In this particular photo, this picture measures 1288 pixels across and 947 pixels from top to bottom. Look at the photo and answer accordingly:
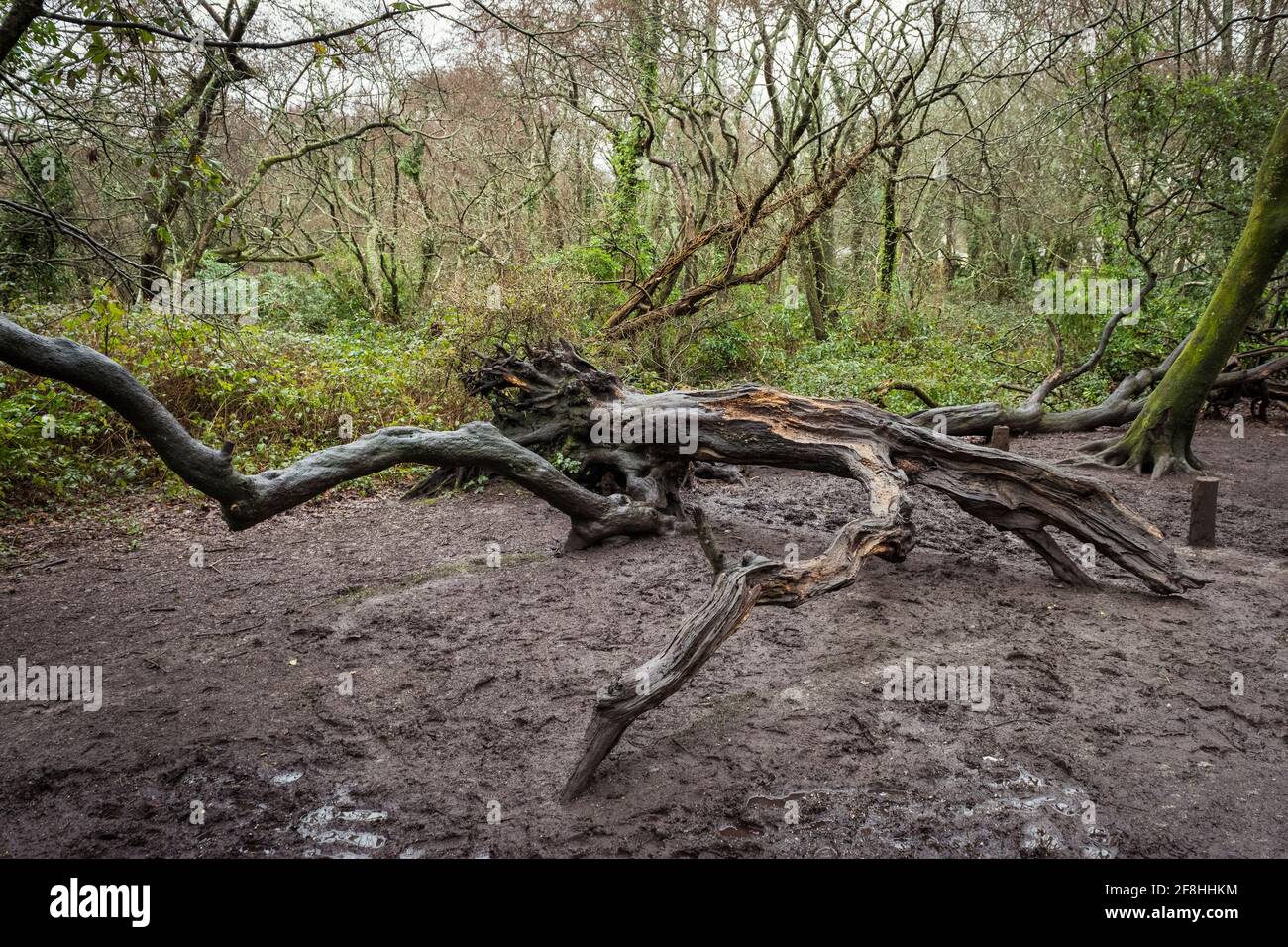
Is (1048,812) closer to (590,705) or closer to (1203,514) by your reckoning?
(590,705)

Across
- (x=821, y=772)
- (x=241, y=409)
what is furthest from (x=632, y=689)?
(x=241, y=409)

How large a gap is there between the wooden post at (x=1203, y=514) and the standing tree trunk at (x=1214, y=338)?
85.8 inches

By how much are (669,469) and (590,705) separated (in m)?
3.37

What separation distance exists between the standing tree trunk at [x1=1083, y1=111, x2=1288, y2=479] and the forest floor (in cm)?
217

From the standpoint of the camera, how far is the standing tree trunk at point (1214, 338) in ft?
25.3

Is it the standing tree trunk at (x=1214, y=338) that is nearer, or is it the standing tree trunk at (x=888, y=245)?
the standing tree trunk at (x=1214, y=338)

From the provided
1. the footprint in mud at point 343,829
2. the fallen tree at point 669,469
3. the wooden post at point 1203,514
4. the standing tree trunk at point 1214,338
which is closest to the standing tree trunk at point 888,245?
the standing tree trunk at point 1214,338

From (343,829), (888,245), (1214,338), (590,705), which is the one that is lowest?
(343,829)

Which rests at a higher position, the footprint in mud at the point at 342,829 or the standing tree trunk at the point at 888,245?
the standing tree trunk at the point at 888,245

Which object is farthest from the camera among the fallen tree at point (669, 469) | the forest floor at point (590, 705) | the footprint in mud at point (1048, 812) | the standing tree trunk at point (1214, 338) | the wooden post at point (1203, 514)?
the standing tree trunk at point (1214, 338)

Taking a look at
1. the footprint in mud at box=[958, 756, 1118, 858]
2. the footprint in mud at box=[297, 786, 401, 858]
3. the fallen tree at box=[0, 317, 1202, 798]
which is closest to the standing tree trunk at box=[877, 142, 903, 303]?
the fallen tree at box=[0, 317, 1202, 798]

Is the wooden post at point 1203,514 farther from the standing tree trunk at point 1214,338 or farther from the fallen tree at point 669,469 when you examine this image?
the standing tree trunk at point 1214,338

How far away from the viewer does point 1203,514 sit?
6094 millimetres

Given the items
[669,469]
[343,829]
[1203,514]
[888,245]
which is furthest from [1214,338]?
[343,829]
